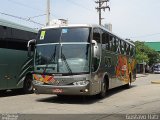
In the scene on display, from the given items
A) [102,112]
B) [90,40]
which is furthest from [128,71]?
[102,112]

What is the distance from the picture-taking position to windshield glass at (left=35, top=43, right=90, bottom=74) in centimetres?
1458

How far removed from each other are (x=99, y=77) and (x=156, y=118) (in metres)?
5.39

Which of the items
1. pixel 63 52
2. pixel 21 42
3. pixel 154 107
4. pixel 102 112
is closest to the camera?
pixel 102 112

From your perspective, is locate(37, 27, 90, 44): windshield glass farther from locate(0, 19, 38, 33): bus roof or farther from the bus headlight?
locate(0, 19, 38, 33): bus roof

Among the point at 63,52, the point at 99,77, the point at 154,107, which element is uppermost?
the point at 63,52

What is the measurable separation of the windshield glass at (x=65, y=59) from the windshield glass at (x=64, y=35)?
0.24 m

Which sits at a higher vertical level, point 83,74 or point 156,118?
point 83,74

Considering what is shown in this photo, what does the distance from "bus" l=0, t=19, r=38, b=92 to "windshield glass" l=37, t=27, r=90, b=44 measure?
2.85 m

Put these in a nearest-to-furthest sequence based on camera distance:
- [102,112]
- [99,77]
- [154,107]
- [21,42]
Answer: [102,112]
[154,107]
[99,77]
[21,42]

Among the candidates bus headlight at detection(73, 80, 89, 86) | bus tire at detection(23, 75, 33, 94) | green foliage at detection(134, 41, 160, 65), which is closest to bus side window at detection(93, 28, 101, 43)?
bus headlight at detection(73, 80, 89, 86)

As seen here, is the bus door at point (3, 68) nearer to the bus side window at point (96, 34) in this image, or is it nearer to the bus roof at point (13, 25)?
the bus roof at point (13, 25)

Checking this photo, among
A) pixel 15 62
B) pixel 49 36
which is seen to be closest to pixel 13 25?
pixel 15 62

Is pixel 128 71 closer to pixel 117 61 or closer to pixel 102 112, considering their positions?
pixel 117 61

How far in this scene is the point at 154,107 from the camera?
13.9 m
